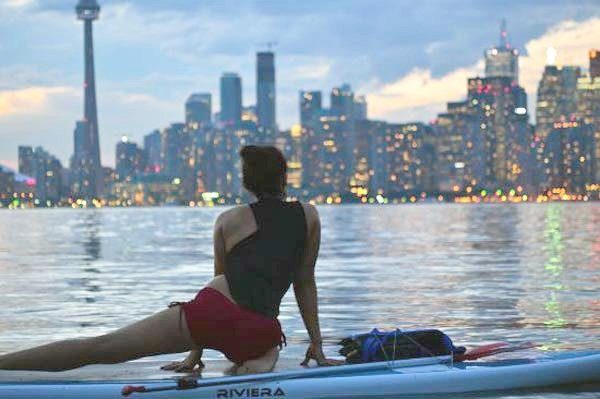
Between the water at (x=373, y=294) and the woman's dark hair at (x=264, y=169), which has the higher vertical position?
the woman's dark hair at (x=264, y=169)

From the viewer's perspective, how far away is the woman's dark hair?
8648 millimetres

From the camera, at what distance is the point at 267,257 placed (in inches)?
345

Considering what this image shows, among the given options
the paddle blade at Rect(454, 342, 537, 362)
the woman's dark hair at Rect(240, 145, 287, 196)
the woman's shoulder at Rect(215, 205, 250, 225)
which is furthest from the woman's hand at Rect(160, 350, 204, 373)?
the paddle blade at Rect(454, 342, 537, 362)

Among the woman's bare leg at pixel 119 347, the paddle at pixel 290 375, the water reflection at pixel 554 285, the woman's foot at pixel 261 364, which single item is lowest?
the water reflection at pixel 554 285

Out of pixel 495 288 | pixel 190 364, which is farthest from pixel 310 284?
pixel 495 288

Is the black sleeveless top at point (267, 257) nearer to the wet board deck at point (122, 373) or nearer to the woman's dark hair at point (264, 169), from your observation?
the woman's dark hair at point (264, 169)

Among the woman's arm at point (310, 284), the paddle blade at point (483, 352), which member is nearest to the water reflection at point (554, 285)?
the paddle blade at point (483, 352)

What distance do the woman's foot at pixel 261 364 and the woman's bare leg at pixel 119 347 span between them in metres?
0.41

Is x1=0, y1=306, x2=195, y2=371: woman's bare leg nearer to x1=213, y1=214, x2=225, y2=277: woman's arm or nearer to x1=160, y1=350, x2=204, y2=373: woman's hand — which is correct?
x1=213, y1=214, x2=225, y2=277: woman's arm

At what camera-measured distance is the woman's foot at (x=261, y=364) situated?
8859mm

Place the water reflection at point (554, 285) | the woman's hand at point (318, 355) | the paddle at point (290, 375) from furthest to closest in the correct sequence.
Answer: the water reflection at point (554, 285)
the woman's hand at point (318, 355)
the paddle at point (290, 375)

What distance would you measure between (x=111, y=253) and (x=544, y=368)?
3539 centimetres

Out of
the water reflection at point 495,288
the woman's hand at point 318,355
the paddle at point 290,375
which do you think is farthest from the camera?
the water reflection at point 495,288

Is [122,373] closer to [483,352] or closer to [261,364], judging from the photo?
[261,364]
